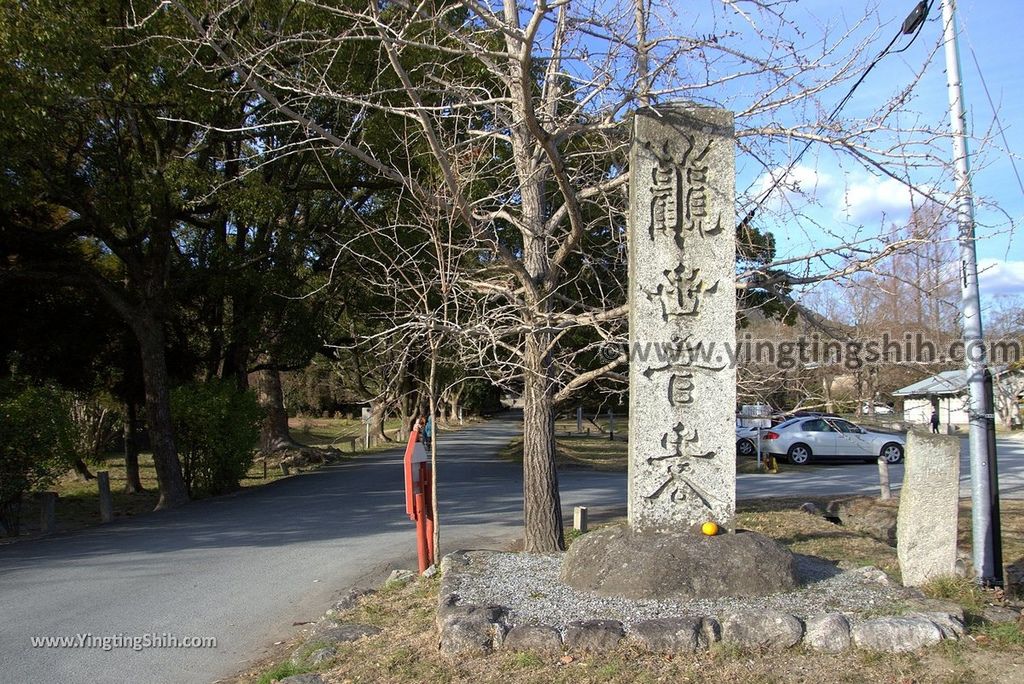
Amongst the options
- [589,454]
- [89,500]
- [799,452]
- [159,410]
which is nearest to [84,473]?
[89,500]

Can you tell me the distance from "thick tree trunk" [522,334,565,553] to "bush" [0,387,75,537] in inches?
310

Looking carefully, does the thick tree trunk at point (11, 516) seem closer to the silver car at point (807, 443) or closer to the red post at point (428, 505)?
the red post at point (428, 505)

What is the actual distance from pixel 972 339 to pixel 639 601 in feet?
13.7

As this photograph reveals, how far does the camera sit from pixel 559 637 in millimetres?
4750

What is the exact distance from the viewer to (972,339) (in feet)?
23.2

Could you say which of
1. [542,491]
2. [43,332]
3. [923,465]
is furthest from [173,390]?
[923,465]

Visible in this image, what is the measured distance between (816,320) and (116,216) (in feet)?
37.3

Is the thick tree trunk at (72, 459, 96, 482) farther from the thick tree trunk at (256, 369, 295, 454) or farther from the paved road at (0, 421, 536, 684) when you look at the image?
the thick tree trunk at (256, 369, 295, 454)

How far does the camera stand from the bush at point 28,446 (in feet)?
36.9

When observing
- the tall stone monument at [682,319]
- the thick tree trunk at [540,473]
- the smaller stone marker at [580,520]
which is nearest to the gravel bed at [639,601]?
the tall stone monument at [682,319]

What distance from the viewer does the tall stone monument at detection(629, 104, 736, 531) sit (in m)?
6.00

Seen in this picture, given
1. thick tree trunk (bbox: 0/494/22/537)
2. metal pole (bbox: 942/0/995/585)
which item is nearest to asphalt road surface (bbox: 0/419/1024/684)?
thick tree trunk (bbox: 0/494/22/537)

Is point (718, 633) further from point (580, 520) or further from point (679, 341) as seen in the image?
point (580, 520)

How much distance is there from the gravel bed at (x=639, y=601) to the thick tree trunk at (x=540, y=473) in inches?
70.8
